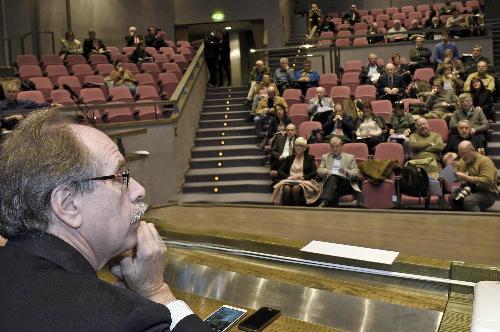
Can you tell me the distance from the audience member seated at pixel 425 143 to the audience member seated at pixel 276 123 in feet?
6.31

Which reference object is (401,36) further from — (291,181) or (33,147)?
(33,147)

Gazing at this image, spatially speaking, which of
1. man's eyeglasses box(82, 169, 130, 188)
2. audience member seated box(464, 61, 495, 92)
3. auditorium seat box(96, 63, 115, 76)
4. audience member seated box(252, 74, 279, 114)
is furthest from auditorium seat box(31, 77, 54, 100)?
man's eyeglasses box(82, 169, 130, 188)

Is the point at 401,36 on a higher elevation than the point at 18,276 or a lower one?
higher

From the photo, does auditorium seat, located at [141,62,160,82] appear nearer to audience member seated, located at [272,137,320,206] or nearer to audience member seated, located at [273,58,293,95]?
audience member seated, located at [273,58,293,95]

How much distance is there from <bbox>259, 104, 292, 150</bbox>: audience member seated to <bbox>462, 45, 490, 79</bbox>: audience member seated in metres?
2.89

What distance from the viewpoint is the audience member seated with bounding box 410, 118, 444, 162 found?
6121mm

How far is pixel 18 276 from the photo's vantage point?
0.89 m

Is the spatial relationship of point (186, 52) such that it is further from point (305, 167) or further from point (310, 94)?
point (305, 167)

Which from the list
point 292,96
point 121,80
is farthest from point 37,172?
point 121,80

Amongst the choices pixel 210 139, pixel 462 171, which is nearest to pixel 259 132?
pixel 210 139

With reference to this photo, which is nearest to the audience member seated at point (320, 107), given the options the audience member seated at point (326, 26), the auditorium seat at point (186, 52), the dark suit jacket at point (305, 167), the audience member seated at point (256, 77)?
the dark suit jacket at point (305, 167)

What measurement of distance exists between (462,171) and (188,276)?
419 cm

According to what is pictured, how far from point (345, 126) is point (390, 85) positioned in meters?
1.63

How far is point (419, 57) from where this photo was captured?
370 inches
